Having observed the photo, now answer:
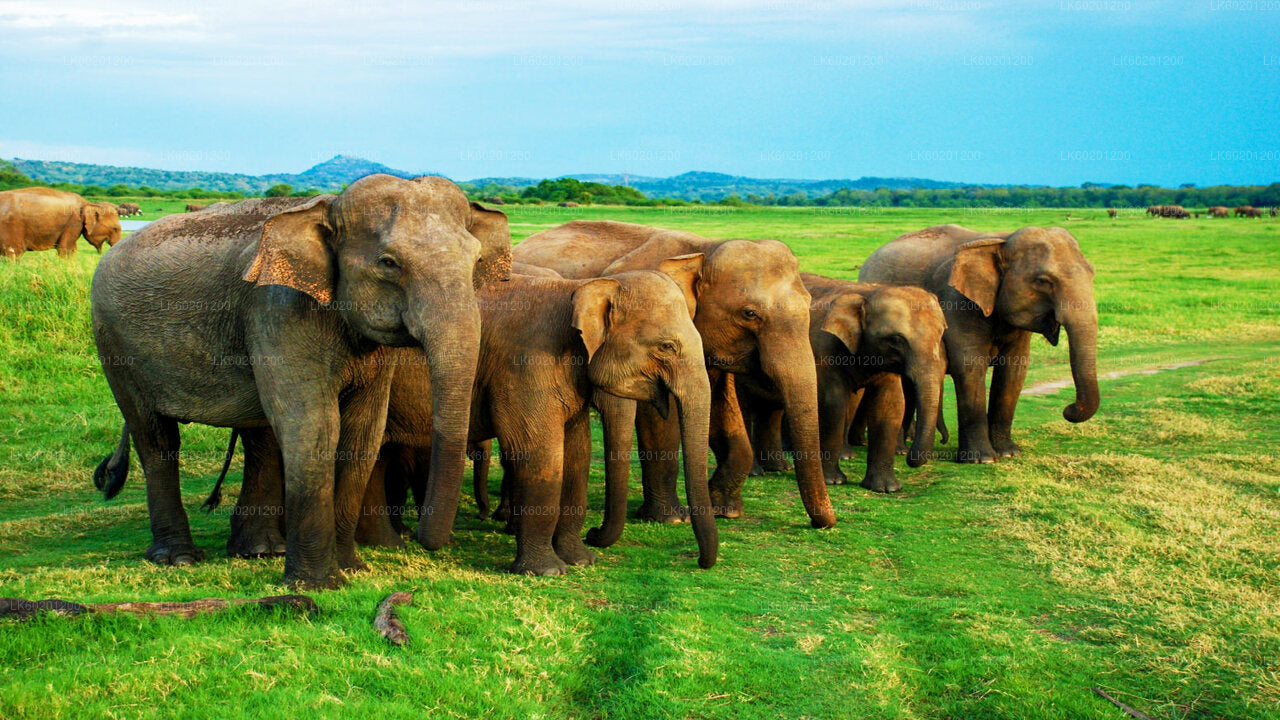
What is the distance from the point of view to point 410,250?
7086 millimetres

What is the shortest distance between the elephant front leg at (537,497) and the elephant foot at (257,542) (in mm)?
2088

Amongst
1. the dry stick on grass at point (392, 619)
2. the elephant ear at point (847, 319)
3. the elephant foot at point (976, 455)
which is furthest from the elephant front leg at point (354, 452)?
the elephant foot at point (976, 455)

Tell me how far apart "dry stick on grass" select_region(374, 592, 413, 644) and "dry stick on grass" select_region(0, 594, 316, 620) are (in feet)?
1.34

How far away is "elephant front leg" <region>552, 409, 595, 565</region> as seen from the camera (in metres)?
9.02

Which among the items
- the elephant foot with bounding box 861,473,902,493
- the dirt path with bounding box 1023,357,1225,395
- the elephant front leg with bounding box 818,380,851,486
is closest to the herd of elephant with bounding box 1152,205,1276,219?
the dirt path with bounding box 1023,357,1225,395

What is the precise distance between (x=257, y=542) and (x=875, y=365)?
6192 millimetres

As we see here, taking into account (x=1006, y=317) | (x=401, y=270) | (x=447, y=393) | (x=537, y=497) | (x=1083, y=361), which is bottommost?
(x=537, y=497)

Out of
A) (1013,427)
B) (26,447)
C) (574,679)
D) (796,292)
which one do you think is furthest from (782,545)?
(26,447)

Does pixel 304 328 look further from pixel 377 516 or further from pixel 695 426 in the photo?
pixel 695 426

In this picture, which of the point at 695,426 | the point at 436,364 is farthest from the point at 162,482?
the point at 695,426

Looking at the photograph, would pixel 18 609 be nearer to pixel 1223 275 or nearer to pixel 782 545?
pixel 782 545

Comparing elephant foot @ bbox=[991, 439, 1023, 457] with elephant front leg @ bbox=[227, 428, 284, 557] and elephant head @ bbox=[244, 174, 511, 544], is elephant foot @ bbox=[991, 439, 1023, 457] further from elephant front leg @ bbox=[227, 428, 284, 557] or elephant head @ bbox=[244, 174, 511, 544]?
elephant head @ bbox=[244, 174, 511, 544]

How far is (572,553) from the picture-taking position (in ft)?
29.6

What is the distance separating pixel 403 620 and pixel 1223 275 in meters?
36.4
